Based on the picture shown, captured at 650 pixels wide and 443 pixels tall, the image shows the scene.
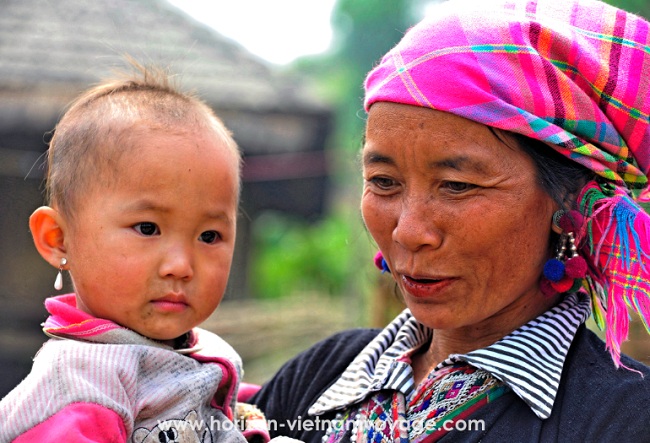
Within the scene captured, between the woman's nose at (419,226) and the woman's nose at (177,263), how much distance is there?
593 millimetres

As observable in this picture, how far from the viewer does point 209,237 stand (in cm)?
239

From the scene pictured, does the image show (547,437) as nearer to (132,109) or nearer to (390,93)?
(390,93)

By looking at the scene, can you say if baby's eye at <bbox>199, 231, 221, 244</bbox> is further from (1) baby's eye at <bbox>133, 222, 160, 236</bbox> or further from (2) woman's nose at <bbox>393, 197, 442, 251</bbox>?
(2) woman's nose at <bbox>393, 197, 442, 251</bbox>

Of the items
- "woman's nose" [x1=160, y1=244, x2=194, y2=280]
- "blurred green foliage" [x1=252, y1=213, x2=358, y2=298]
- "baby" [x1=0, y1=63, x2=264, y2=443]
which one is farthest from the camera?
"blurred green foliage" [x1=252, y1=213, x2=358, y2=298]

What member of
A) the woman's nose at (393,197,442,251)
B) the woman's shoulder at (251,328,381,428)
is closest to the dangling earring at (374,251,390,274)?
the woman's shoulder at (251,328,381,428)

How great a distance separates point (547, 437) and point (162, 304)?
109 cm

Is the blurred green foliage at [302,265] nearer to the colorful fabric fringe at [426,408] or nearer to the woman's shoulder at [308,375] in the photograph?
the woman's shoulder at [308,375]

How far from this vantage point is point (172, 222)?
2.26 metres

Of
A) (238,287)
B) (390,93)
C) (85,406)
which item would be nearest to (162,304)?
(85,406)

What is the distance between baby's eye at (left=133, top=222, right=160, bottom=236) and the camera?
224 cm

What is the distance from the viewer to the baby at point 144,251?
2121 mm

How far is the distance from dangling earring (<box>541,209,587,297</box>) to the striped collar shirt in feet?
0.35

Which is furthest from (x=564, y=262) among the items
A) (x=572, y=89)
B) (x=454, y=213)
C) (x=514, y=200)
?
(x=572, y=89)

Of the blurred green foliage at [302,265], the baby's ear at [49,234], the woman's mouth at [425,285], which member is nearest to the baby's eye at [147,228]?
the baby's ear at [49,234]
